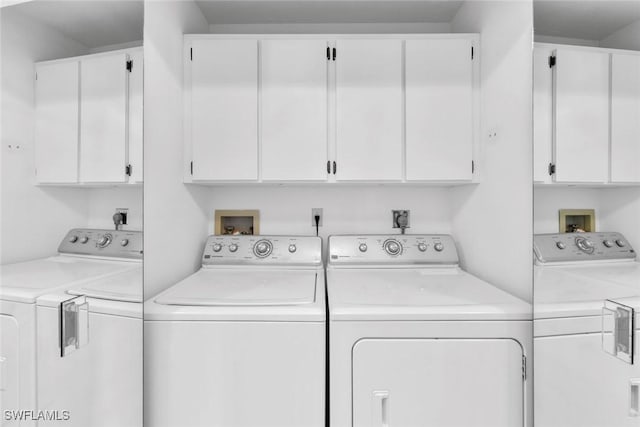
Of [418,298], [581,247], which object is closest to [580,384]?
[581,247]

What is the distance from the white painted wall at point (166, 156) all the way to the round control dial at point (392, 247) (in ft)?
3.82

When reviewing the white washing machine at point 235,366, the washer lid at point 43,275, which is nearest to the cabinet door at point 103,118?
the washer lid at point 43,275

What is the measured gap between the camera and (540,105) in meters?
1.08

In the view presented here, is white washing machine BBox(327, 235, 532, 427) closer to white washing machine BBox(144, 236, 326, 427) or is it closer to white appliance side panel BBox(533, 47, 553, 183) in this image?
white washing machine BBox(144, 236, 326, 427)

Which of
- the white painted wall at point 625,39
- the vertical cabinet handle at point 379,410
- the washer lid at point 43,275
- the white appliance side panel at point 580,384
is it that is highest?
the white painted wall at point 625,39

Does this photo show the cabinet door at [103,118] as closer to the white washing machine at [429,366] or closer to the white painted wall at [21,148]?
the white painted wall at [21,148]

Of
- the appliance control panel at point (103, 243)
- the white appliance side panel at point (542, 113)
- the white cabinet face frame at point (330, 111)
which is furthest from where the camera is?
the white cabinet face frame at point (330, 111)

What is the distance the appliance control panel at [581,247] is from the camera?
863mm

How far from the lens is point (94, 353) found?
0.89 meters

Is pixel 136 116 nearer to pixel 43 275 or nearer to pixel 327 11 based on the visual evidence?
pixel 43 275

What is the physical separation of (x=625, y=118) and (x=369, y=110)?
1.03 meters

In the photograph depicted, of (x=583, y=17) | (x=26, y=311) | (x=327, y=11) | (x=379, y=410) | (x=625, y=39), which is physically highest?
(x=327, y=11)

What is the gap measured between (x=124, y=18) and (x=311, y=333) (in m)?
1.26

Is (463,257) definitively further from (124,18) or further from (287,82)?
(124,18)
